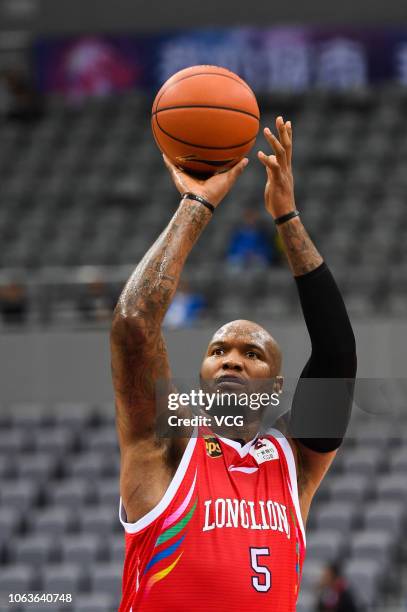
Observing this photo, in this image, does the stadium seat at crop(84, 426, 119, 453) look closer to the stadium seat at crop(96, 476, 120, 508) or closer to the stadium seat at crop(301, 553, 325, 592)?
the stadium seat at crop(96, 476, 120, 508)

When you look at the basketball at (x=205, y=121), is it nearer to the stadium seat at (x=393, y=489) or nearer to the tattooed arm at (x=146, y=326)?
the tattooed arm at (x=146, y=326)

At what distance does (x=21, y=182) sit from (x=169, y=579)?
14376mm

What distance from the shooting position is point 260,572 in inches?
126

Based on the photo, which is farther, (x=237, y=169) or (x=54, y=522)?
(x=54, y=522)

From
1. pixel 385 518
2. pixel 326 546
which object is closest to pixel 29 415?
pixel 326 546

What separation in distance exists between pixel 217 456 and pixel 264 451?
18 cm

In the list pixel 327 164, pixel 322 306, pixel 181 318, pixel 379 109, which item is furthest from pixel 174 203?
pixel 322 306

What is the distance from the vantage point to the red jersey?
10.3 ft

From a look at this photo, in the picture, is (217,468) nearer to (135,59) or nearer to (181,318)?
(181,318)

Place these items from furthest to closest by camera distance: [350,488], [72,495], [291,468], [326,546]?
[72,495], [350,488], [326,546], [291,468]

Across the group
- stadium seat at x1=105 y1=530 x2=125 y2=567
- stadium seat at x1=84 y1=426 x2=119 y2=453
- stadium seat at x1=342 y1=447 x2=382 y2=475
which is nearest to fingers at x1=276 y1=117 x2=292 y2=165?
stadium seat at x1=105 y1=530 x2=125 y2=567

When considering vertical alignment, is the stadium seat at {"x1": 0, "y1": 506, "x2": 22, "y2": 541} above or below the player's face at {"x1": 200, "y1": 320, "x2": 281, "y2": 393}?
below

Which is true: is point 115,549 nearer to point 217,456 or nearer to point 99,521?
point 99,521

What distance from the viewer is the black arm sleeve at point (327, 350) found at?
3.38m
